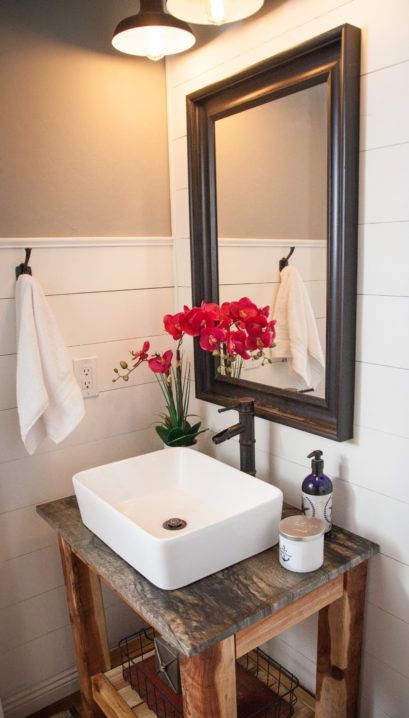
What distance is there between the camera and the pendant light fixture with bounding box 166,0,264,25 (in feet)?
4.13

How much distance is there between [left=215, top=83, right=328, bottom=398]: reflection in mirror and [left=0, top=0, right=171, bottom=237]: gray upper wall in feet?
0.90

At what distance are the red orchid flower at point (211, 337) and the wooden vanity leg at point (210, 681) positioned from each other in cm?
68

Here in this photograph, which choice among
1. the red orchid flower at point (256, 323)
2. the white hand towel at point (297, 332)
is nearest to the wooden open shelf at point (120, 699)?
the white hand towel at point (297, 332)

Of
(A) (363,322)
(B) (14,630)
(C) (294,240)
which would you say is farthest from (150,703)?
(C) (294,240)

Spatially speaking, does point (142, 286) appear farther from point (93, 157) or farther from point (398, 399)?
point (398, 399)

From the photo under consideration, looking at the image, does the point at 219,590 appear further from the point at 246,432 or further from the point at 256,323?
the point at 256,323

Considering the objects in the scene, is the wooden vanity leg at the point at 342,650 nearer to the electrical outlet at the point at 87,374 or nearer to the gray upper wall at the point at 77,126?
the electrical outlet at the point at 87,374

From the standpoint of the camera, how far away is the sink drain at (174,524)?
A: 4.45 feet

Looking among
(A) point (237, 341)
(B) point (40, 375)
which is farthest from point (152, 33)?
(B) point (40, 375)

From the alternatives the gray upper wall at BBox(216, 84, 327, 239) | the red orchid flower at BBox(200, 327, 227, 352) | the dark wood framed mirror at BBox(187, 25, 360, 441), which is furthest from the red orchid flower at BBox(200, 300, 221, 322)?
the gray upper wall at BBox(216, 84, 327, 239)

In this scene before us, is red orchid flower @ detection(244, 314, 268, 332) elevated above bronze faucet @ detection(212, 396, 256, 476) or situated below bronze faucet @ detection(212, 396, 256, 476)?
above

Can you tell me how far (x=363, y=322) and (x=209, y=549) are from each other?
610mm

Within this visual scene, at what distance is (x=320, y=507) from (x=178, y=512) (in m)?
0.40

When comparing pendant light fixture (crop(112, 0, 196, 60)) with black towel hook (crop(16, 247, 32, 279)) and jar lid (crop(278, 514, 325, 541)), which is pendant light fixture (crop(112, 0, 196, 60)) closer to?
black towel hook (crop(16, 247, 32, 279))
